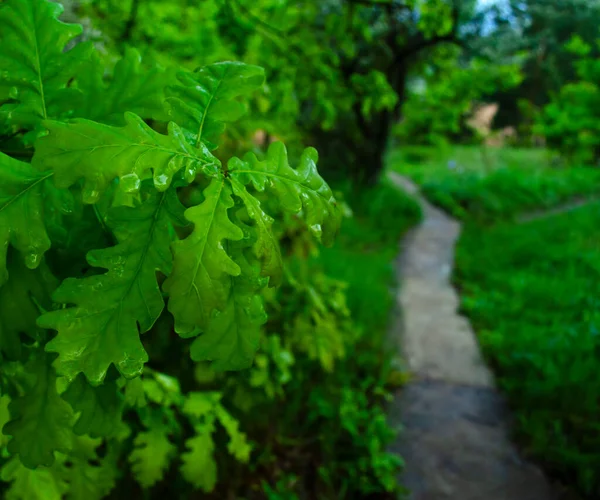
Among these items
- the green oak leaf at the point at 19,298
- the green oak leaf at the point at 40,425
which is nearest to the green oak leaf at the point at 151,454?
the green oak leaf at the point at 40,425

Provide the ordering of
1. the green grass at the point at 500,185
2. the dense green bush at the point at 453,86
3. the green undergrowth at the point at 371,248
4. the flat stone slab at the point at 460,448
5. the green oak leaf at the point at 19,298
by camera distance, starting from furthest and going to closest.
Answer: the green grass at the point at 500,185 → the dense green bush at the point at 453,86 → the green undergrowth at the point at 371,248 → the flat stone slab at the point at 460,448 → the green oak leaf at the point at 19,298

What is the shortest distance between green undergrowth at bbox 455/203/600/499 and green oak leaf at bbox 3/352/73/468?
275cm

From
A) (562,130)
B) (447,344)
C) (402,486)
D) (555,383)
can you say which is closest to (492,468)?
(402,486)

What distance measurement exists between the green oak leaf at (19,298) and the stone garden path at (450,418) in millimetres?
2429

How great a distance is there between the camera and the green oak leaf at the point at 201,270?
24.3 inches

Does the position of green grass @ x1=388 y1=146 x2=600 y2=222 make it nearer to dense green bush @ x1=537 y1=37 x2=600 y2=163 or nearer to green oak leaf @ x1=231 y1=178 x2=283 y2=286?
dense green bush @ x1=537 y1=37 x2=600 y2=163

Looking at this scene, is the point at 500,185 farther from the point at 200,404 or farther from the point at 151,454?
the point at 151,454

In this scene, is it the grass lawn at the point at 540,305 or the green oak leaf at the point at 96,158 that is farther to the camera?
the grass lawn at the point at 540,305

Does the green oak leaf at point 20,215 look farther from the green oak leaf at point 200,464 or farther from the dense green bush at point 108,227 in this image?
the green oak leaf at point 200,464

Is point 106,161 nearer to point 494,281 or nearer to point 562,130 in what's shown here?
point 494,281

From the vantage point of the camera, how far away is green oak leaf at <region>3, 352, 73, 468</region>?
0.82m

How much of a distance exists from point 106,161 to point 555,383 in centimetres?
349

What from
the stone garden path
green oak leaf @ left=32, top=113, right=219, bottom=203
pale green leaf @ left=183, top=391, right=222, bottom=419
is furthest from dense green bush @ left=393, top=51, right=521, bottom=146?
green oak leaf @ left=32, top=113, right=219, bottom=203

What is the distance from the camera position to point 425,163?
1612cm
